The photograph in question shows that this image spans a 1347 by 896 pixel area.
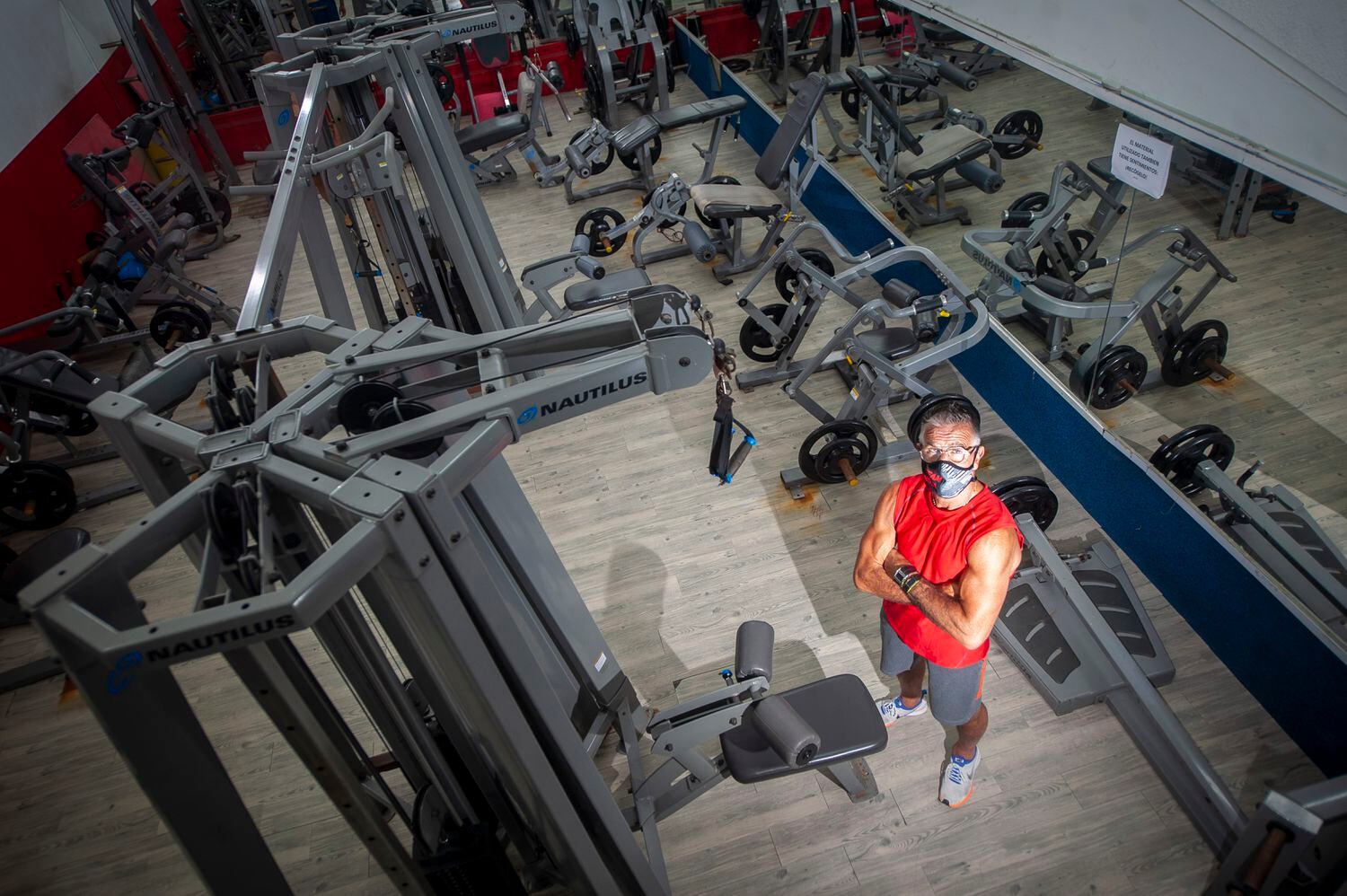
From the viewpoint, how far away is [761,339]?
17.6 ft

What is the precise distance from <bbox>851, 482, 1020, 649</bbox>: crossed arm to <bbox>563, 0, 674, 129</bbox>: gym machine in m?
6.51

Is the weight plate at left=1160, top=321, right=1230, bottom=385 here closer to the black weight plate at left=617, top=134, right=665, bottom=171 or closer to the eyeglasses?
the eyeglasses

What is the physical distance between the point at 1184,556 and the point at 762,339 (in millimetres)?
2638

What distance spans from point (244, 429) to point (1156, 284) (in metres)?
4.46

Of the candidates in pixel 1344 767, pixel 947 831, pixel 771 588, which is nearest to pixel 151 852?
pixel 771 588

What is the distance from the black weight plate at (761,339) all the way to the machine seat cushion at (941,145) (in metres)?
1.79

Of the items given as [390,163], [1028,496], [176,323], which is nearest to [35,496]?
[176,323]

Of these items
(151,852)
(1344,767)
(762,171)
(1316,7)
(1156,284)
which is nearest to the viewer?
(1316,7)

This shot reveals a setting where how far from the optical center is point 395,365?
7.16 ft

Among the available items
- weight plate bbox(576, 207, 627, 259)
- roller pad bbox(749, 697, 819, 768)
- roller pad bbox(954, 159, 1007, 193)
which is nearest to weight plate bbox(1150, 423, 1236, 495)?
roller pad bbox(749, 697, 819, 768)

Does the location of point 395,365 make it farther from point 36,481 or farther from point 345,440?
point 36,481

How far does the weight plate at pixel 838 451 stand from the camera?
4.42 m

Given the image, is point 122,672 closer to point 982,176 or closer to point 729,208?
point 729,208

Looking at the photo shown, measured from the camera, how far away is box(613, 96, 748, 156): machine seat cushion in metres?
6.75
